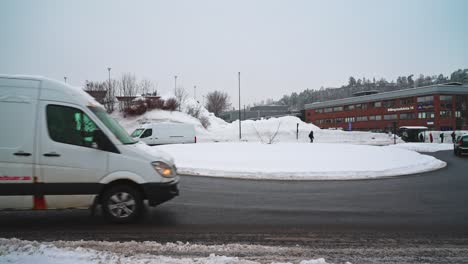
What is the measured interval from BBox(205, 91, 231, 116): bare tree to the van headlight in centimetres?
10035

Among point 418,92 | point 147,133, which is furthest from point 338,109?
point 147,133

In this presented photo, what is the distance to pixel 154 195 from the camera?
593cm

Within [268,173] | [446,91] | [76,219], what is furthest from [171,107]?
[446,91]

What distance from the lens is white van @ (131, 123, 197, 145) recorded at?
2984 cm

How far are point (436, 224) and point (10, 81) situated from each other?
8308 millimetres

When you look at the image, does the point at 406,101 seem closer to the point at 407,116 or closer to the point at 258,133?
the point at 407,116

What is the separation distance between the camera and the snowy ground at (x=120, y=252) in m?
4.10

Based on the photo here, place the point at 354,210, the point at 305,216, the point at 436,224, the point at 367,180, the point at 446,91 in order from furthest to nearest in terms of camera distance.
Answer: the point at 446,91 → the point at 367,180 → the point at 354,210 → the point at 305,216 → the point at 436,224

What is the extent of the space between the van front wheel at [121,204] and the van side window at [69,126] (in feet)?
3.17

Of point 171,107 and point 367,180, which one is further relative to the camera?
point 171,107

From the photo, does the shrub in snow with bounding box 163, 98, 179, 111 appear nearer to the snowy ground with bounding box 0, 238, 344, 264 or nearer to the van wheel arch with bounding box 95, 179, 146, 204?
the van wheel arch with bounding box 95, 179, 146, 204

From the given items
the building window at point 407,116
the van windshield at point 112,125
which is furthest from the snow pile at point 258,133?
the van windshield at point 112,125

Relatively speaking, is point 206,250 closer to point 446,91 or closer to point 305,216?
→ point 305,216

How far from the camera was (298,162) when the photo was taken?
1599 cm
